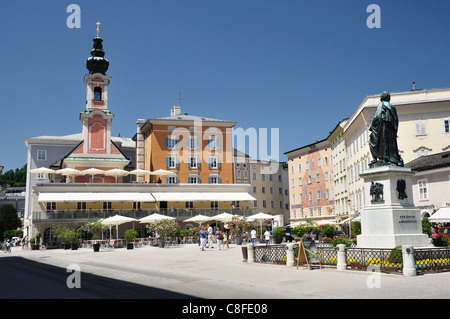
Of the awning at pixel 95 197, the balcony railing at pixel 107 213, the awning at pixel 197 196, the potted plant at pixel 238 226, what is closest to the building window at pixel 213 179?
the awning at pixel 197 196

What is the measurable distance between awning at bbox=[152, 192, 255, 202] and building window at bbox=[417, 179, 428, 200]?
21.4 meters

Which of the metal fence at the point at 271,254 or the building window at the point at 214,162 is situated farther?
the building window at the point at 214,162

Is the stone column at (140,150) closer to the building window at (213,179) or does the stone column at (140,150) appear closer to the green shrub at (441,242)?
the building window at (213,179)

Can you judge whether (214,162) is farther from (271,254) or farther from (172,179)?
(271,254)

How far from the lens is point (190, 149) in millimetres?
64812

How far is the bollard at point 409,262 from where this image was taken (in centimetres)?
1441

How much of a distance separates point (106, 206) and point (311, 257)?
38.9 m

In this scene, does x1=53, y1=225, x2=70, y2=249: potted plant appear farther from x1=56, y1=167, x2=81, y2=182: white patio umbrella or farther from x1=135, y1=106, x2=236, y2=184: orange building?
x1=135, y1=106, x2=236, y2=184: orange building

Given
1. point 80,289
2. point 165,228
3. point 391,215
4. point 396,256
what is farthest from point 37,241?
point 396,256

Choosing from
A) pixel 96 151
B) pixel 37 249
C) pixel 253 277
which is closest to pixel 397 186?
pixel 253 277

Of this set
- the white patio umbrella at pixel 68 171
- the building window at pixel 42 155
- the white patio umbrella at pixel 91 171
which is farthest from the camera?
the building window at pixel 42 155

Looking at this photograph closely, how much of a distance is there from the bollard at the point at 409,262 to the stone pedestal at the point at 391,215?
1.91 meters

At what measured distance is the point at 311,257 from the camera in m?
18.0
